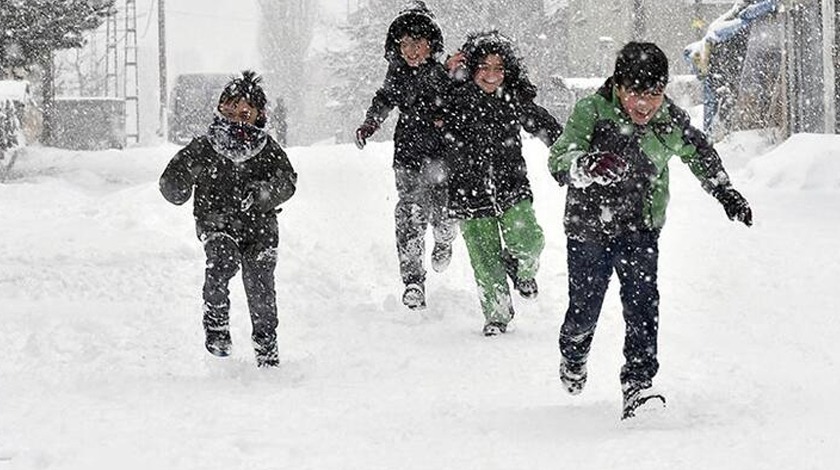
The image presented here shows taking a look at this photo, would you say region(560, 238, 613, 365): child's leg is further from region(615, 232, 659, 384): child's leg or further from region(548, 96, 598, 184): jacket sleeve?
region(548, 96, 598, 184): jacket sleeve

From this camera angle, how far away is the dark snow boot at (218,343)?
551 centimetres

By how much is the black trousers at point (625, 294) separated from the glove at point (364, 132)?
2.51 m

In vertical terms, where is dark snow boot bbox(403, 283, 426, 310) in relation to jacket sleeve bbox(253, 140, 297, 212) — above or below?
below

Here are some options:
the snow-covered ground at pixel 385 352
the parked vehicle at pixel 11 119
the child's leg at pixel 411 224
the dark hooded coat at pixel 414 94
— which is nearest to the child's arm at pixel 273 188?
the snow-covered ground at pixel 385 352

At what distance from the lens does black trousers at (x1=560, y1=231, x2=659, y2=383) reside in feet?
14.0

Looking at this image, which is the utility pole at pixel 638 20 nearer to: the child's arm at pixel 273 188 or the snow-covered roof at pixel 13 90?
Result: the snow-covered roof at pixel 13 90

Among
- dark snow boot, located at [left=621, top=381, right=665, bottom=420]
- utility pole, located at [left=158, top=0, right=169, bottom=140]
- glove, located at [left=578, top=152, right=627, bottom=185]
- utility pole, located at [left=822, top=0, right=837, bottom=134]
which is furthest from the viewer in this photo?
utility pole, located at [left=158, top=0, right=169, bottom=140]

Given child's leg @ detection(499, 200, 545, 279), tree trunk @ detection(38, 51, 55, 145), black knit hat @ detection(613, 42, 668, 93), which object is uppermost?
black knit hat @ detection(613, 42, 668, 93)

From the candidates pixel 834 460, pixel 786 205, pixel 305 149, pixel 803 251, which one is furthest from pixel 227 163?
pixel 305 149

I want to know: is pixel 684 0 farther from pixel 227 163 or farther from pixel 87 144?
pixel 227 163

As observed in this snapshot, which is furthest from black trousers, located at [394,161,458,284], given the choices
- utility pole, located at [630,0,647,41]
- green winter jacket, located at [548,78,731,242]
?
utility pole, located at [630,0,647,41]

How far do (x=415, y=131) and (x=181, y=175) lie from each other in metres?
1.95

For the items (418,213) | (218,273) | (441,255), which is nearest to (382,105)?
(418,213)

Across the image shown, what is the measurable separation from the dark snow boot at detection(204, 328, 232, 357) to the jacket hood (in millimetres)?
2204
